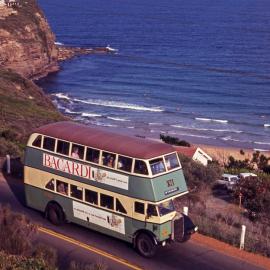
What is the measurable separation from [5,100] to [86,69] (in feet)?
162

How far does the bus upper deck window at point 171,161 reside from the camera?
17573 millimetres

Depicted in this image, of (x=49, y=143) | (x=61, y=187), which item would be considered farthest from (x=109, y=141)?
(x=61, y=187)

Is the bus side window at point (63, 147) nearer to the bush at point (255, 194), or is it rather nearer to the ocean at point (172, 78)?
the bush at point (255, 194)

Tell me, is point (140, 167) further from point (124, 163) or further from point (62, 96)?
point (62, 96)

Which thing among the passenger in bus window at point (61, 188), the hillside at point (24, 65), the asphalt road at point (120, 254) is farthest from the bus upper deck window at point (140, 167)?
the hillside at point (24, 65)

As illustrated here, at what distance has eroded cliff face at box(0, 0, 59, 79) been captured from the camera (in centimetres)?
8444

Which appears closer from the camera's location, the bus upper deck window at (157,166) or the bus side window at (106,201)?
the bus upper deck window at (157,166)

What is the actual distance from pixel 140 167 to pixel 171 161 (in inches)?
41.7

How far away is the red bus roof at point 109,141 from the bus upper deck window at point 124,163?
14 cm

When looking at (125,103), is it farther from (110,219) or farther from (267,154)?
(110,219)

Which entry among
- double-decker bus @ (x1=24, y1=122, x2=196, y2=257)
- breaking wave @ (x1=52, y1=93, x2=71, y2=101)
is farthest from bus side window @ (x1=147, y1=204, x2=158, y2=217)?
breaking wave @ (x1=52, y1=93, x2=71, y2=101)

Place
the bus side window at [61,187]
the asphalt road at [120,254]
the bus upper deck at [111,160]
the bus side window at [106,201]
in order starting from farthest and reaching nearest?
1. the bus side window at [61,187]
2. the bus side window at [106,201]
3. the bus upper deck at [111,160]
4. the asphalt road at [120,254]

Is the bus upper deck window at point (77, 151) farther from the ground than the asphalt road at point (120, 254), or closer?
farther from the ground

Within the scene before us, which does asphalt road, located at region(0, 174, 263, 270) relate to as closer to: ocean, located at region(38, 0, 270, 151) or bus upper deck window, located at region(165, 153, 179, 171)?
bus upper deck window, located at region(165, 153, 179, 171)
